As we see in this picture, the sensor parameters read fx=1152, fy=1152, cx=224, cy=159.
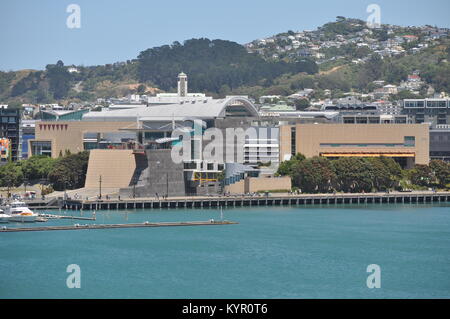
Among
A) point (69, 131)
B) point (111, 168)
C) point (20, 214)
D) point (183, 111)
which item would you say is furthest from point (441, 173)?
point (20, 214)

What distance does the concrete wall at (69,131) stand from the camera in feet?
324

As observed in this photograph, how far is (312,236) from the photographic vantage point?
62.3 meters

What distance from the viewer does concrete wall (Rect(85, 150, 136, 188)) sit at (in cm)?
8381

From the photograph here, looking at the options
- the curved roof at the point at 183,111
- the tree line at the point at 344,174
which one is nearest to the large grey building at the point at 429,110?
the curved roof at the point at 183,111

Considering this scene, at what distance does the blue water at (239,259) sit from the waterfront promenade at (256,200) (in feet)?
19.8

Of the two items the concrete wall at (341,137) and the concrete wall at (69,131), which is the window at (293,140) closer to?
the concrete wall at (341,137)

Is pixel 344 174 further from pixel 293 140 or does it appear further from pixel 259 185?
pixel 293 140

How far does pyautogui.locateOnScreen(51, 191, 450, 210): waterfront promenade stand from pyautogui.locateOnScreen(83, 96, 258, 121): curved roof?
13.6 meters

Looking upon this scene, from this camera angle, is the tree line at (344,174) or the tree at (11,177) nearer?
the tree line at (344,174)

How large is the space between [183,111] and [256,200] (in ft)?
58.9

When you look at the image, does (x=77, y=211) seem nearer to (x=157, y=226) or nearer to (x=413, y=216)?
(x=157, y=226)
